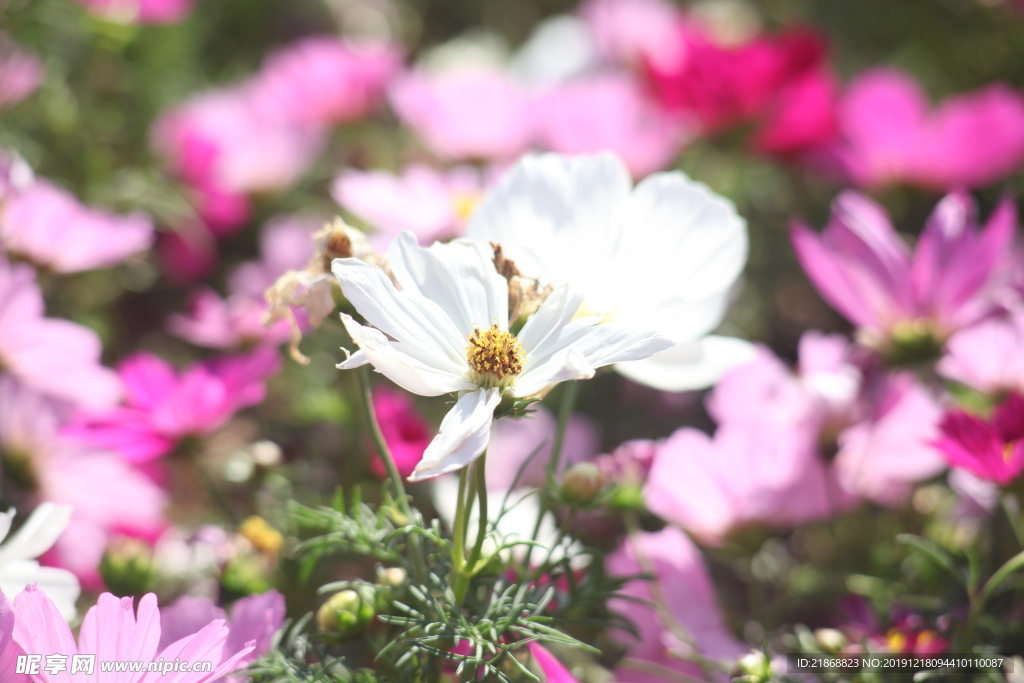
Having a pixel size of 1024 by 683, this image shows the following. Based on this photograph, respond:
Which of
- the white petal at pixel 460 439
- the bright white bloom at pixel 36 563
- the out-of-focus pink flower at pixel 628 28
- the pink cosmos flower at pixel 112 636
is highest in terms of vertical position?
the out-of-focus pink flower at pixel 628 28

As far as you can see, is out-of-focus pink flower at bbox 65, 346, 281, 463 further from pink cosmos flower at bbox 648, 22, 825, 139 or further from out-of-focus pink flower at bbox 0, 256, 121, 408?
pink cosmos flower at bbox 648, 22, 825, 139

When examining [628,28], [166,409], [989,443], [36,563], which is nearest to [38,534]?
[36,563]

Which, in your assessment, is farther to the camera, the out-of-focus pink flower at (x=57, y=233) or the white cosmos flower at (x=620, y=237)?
the out-of-focus pink flower at (x=57, y=233)

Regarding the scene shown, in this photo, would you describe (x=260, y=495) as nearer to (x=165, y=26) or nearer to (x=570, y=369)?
(x=570, y=369)

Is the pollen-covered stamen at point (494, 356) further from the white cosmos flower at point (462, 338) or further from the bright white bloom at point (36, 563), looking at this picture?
the bright white bloom at point (36, 563)

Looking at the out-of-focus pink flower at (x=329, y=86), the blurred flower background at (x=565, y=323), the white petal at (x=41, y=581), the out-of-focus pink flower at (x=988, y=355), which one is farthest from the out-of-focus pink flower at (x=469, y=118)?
the white petal at (x=41, y=581)

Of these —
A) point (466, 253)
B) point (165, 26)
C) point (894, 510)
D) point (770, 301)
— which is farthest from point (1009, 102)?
point (165, 26)

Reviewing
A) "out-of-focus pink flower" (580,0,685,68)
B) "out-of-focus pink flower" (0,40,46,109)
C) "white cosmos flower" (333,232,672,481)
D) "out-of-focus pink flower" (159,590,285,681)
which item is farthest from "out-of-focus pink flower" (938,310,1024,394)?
"out-of-focus pink flower" (0,40,46,109)
